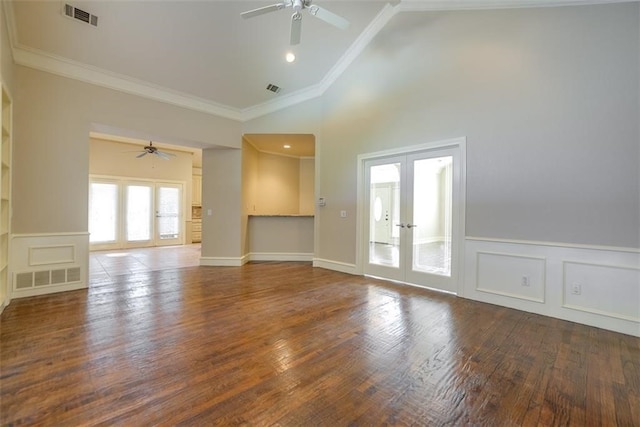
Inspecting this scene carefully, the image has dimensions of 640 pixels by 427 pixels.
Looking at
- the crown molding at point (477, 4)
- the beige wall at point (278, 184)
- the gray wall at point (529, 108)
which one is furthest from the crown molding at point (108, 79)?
the crown molding at point (477, 4)

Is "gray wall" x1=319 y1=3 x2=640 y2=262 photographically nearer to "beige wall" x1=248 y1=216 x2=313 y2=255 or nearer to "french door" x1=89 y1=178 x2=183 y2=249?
"beige wall" x1=248 y1=216 x2=313 y2=255

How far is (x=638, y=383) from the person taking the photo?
1881 millimetres

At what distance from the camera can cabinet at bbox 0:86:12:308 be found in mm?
3111

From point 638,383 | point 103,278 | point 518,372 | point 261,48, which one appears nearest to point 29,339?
point 103,278

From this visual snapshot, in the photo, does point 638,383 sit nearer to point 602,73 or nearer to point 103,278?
point 602,73

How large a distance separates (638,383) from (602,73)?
9.10 ft

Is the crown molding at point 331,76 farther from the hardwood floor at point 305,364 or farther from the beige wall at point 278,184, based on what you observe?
the hardwood floor at point 305,364

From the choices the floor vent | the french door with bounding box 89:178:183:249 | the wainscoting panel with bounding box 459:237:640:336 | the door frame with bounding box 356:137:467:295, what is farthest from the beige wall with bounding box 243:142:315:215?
the wainscoting panel with bounding box 459:237:640:336

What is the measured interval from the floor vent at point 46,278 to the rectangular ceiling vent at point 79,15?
317 centimetres

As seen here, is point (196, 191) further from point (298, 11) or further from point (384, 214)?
point (298, 11)

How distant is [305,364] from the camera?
2066mm

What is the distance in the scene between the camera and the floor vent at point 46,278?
3516 millimetres

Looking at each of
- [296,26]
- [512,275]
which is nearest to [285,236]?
[296,26]

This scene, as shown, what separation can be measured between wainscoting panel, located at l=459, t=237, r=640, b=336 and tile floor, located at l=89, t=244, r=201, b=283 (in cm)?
522
